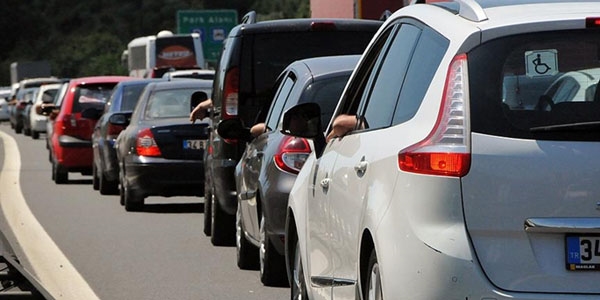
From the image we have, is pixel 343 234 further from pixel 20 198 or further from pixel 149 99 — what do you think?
pixel 20 198

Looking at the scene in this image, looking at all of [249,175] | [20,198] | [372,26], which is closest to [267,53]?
[372,26]

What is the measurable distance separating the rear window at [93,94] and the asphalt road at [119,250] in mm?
3460

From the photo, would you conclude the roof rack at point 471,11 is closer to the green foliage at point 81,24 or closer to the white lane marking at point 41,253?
the white lane marking at point 41,253

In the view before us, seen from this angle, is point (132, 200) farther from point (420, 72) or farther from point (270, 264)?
point (420, 72)

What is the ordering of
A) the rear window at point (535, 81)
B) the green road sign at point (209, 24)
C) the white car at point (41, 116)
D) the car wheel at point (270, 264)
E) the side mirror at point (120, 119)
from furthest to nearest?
the green road sign at point (209, 24), the white car at point (41, 116), the side mirror at point (120, 119), the car wheel at point (270, 264), the rear window at point (535, 81)

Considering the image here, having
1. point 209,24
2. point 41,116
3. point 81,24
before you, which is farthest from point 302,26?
point 81,24

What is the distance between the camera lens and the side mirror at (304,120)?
7.75 meters

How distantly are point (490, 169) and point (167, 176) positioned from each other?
1249cm

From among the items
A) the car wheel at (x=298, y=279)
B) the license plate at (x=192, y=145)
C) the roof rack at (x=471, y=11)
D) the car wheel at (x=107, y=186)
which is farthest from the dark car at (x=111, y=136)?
the roof rack at (x=471, y=11)

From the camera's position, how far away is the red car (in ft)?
84.1

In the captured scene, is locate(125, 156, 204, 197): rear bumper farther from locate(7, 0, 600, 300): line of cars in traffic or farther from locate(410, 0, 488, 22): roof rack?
locate(410, 0, 488, 22): roof rack

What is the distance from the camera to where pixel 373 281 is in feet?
20.9

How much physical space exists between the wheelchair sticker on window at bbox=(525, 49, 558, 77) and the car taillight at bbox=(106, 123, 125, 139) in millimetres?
16116

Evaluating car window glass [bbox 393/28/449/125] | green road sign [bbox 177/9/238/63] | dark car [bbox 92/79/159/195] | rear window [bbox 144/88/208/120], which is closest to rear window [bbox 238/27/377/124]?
rear window [bbox 144/88/208/120]
